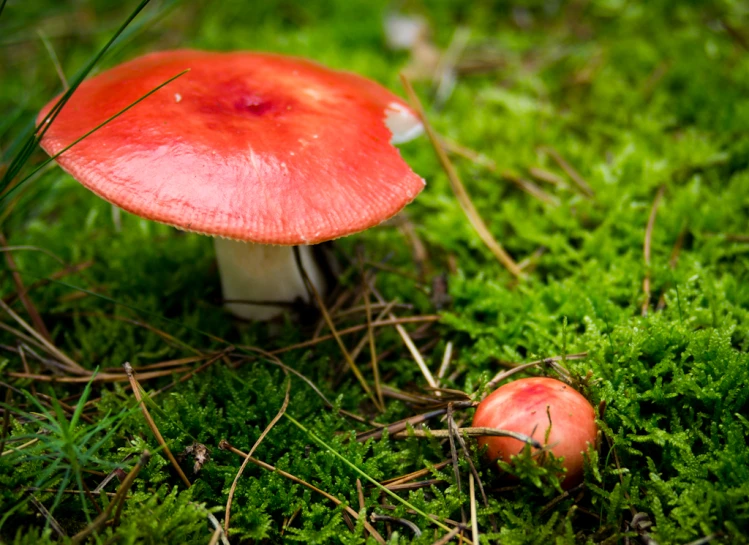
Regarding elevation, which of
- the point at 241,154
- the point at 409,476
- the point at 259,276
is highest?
the point at 241,154

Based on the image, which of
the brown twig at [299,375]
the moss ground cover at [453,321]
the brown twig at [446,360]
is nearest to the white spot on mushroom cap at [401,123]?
the moss ground cover at [453,321]

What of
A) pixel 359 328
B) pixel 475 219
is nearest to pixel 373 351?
pixel 359 328

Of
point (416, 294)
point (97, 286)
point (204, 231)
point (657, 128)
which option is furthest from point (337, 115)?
point (657, 128)

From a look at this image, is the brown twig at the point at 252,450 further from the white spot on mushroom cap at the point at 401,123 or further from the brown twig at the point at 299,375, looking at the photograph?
the white spot on mushroom cap at the point at 401,123

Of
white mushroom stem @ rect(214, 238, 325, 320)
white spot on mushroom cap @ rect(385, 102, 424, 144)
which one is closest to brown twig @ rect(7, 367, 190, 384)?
white mushroom stem @ rect(214, 238, 325, 320)

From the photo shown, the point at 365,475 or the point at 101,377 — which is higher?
the point at 101,377

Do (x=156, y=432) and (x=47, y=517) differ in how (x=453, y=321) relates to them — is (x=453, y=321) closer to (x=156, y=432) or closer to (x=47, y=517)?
(x=156, y=432)

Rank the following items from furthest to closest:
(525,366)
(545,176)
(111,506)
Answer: (545,176) < (525,366) < (111,506)
